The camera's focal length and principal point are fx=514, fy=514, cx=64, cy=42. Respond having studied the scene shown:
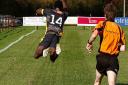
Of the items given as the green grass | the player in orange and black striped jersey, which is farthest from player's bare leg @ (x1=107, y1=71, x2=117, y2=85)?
the green grass

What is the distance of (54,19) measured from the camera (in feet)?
46.2

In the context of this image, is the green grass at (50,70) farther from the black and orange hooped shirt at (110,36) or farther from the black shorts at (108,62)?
the black and orange hooped shirt at (110,36)

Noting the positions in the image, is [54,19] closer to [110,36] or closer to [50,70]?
[50,70]

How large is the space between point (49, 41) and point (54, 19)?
618mm

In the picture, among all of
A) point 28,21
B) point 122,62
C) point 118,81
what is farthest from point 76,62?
point 28,21

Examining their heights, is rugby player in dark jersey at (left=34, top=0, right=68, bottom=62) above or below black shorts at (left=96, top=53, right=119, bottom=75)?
above

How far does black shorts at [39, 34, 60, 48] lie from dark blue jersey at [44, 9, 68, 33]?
17 cm

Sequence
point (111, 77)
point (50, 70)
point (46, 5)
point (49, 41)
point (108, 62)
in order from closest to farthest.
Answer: point (111, 77), point (108, 62), point (49, 41), point (50, 70), point (46, 5)

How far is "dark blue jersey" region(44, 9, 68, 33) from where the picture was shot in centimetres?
1405

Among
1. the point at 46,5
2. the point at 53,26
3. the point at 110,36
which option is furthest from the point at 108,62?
the point at 46,5

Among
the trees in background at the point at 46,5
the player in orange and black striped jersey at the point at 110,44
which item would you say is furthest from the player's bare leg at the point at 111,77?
the trees in background at the point at 46,5

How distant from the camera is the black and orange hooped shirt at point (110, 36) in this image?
1014 centimetres

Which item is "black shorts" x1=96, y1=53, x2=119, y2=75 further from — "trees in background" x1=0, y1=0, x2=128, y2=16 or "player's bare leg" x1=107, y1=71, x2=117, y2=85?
"trees in background" x1=0, y1=0, x2=128, y2=16

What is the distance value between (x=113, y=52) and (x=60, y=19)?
165 inches
